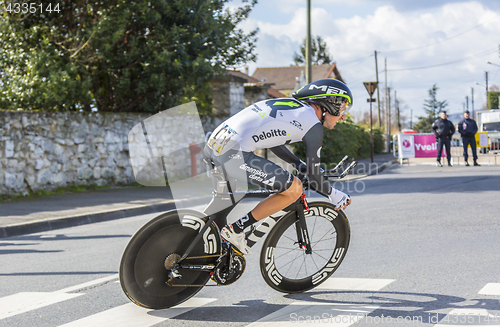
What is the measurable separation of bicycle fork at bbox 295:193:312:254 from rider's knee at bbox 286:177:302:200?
0.49 feet

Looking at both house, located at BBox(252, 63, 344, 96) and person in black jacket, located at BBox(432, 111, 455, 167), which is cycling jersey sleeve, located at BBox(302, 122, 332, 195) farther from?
house, located at BBox(252, 63, 344, 96)

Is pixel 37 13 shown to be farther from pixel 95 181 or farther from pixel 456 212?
pixel 456 212

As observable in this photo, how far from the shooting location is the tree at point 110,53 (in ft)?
44.8

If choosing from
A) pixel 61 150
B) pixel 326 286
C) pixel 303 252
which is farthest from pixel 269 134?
pixel 61 150

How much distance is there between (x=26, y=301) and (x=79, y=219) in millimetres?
5158

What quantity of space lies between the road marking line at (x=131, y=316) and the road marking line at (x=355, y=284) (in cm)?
110

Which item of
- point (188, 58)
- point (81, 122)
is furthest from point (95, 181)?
point (188, 58)

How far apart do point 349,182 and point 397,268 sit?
34.8 feet

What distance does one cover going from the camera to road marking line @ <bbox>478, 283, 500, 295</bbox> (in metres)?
4.23

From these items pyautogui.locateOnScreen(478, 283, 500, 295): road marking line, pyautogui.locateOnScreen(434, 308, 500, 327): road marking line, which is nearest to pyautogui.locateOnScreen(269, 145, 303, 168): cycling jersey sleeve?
pyautogui.locateOnScreen(434, 308, 500, 327): road marking line

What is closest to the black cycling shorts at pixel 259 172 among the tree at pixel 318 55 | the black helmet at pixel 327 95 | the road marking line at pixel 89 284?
the black helmet at pixel 327 95

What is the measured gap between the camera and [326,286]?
4.61 m

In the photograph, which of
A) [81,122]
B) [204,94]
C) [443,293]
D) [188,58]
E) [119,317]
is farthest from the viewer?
[204,94]

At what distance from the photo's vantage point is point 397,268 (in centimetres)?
514
